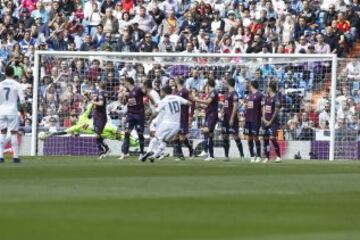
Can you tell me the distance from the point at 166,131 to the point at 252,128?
3.03 metres

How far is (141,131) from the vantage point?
30141mm

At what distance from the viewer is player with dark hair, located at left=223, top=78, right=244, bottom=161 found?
30906mm

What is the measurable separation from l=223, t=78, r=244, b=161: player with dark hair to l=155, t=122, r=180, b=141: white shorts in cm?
249

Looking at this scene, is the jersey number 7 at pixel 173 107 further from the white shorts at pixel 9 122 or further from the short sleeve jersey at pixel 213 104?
the white shorts at pixel 9 122

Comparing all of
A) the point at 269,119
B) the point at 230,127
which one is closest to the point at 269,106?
the point at 269,119

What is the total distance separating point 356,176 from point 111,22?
685 inches

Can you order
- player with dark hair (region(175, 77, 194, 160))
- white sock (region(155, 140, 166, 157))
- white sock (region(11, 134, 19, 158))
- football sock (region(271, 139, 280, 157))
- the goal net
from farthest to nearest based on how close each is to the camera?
the goal net → player with dark hair (region(175, 77, 194, 160)) → football sock (region(271, 139, 280, 157)) → white sock (region(155, 140, 166, 157)) → white sock (region(11, 134, 19, 158))

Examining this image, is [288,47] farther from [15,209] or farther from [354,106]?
[15,209]

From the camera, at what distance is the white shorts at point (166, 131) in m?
28.5

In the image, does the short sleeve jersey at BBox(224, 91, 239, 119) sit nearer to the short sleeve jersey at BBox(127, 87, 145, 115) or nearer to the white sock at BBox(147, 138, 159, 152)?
the short sleeve jersey at BBox(127, 87, 145, 115)

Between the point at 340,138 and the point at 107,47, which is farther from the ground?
the point at 107,47

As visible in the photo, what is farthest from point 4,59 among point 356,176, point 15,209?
point 15,209

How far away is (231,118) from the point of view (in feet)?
102

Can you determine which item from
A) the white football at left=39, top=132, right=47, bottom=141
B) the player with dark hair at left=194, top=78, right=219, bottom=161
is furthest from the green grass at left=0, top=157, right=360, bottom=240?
the white football at left=39, top=132, right=47, bottom=141
